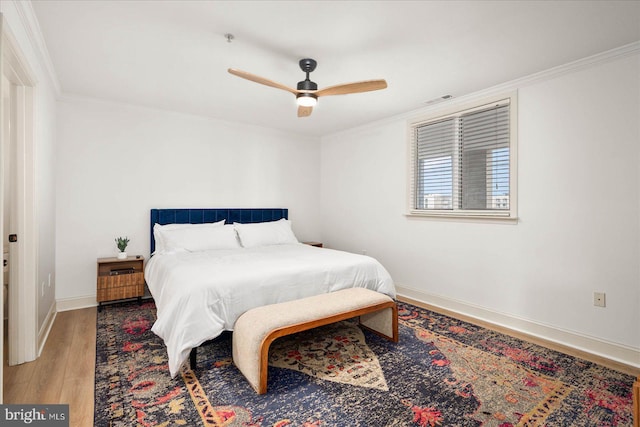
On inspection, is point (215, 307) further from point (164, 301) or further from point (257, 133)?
point (257, 133)

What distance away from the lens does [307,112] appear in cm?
317

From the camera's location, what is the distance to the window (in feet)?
11.2

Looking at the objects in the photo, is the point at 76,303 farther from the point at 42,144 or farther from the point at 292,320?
the point at 292,320

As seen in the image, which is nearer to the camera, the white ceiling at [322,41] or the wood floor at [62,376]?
the wood floor at [62,376]

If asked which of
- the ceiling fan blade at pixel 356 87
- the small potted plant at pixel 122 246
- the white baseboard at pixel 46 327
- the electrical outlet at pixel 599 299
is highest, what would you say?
the ceiling fan blade at pixel 356 87

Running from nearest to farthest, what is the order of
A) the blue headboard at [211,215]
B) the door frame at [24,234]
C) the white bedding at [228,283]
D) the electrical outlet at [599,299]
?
the white bedding at [228,283] → the door frame at [24,234] → the electrical outlet at [599,299] → the blue headboard at [211,215]

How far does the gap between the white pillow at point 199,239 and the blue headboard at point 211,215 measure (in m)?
0.39

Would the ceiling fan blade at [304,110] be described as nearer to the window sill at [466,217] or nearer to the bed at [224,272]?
the bed at [224,272]

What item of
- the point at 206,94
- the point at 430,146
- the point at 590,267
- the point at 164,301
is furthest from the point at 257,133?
the point at 590,267

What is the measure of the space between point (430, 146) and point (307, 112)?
71.0 inches

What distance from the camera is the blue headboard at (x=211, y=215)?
4.30m

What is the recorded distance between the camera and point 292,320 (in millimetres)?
2361

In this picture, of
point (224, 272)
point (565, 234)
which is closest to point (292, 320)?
point (224, 272)

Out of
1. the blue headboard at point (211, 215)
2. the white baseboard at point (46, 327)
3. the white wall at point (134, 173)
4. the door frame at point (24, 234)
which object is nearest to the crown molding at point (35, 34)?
the door frame at point (24, 234)
